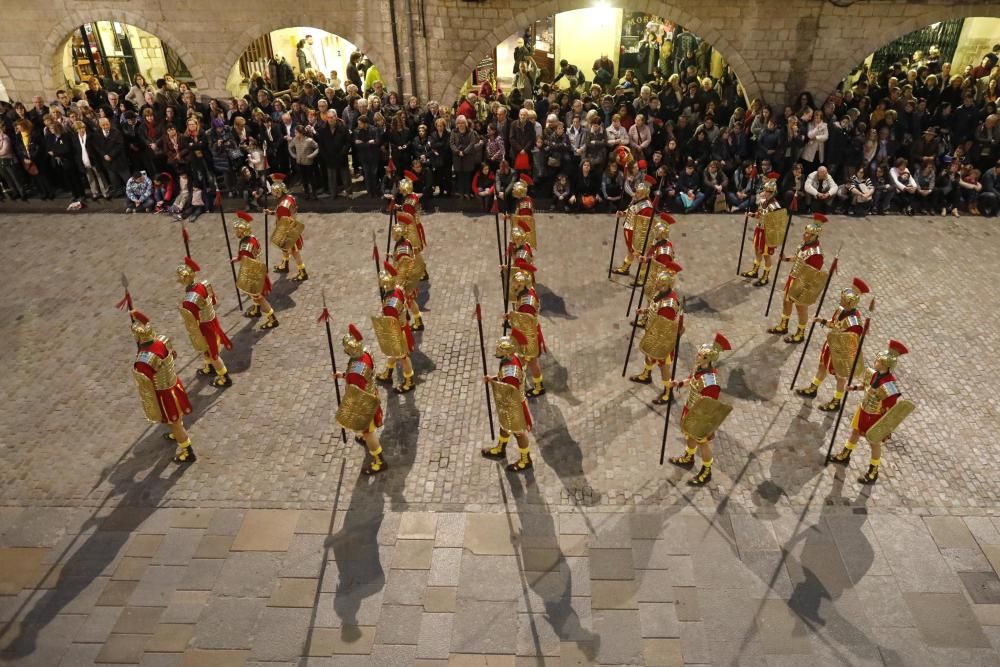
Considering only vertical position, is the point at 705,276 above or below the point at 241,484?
above

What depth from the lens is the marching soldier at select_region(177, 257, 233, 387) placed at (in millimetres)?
9070

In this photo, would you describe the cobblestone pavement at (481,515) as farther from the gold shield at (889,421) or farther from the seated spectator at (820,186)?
the seated spectator at (820,186)

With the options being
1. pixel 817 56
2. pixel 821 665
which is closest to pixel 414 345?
pixel 821 665

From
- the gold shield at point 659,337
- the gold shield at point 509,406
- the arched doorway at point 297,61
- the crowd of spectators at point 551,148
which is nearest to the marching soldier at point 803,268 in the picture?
the gold shield at point 659,337

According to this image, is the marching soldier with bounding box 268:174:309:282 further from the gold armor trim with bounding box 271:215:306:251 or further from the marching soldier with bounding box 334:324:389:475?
the marching soldier with bounding box 334:324:389:475

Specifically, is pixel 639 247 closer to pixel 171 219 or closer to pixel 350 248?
pixel 350 248

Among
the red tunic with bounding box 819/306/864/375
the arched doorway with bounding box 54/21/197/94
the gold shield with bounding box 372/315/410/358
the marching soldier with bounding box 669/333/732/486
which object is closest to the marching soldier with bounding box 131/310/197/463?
the gold shield with bounding box 372/315/410/358

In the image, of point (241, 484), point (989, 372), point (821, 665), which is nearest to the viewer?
point (821, 665)

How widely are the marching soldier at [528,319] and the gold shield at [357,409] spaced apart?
2.01m

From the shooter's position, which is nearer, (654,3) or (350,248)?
(350,248)

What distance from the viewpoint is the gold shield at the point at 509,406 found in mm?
7543

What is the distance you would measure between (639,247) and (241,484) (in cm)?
713

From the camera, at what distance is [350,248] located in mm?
13508

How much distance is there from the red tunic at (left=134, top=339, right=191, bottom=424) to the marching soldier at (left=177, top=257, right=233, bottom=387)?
1.19 m
